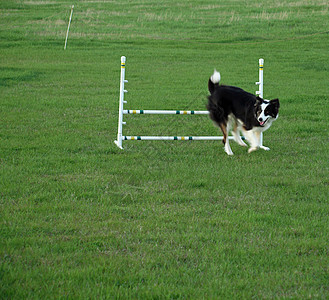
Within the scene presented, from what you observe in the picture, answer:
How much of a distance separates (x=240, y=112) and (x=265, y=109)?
0.62 meters

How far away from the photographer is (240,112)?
335 inches

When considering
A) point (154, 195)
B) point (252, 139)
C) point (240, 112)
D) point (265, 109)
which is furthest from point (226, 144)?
point (154, 195)

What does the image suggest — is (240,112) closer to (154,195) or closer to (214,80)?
(214,80)

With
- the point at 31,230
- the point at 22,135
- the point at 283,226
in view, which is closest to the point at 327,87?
the point at 22,135

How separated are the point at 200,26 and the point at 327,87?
15483 millimetres

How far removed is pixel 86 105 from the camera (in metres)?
12.6

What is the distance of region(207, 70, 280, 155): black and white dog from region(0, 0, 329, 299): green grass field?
356 mm

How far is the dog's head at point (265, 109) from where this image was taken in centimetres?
798

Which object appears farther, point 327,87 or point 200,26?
point 200,26

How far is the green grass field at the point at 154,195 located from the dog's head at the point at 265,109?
69 centimetres

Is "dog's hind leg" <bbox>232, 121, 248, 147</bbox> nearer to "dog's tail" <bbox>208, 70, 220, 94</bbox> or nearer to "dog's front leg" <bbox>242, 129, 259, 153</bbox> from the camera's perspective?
"dog's front leg" <bbox>242, 129, 259, 153</bbox>

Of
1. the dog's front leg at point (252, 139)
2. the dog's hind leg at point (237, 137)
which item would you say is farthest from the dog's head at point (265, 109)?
the dog's hind leg at point (237, 137)

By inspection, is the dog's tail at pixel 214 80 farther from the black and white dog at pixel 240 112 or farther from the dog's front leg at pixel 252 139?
the dog's front leg at pixel 252 139

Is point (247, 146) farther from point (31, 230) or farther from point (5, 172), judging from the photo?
point (31, 230)
